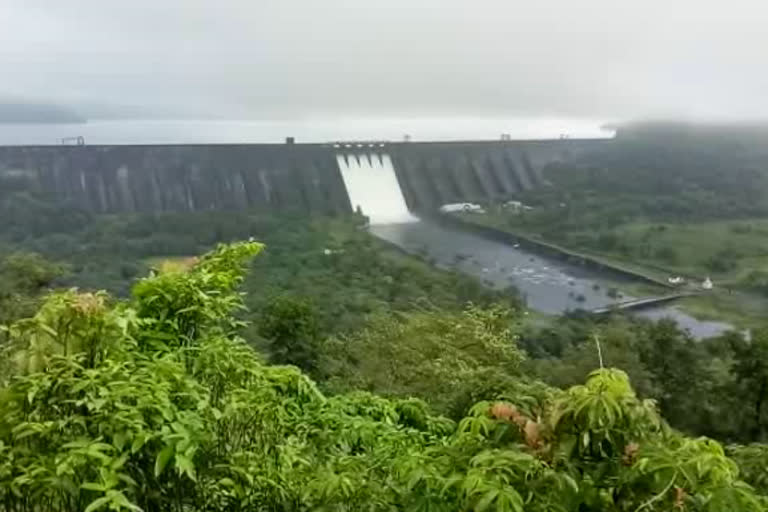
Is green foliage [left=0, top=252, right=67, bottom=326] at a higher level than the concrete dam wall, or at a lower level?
lower

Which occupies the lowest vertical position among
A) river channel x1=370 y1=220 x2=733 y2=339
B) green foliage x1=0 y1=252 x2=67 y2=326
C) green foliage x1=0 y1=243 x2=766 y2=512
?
river channel x1=370 y1=220 x2=733 y2=339

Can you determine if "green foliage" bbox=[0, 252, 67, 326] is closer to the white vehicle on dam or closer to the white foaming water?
the white foaming water

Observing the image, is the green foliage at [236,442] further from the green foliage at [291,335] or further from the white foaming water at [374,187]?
the white foaming water at [374,187]

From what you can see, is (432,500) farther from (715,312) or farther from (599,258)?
(599,258)

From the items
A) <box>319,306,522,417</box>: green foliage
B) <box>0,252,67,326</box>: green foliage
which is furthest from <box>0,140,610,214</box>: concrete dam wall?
<box>319,306,522,417</box>: green foliage

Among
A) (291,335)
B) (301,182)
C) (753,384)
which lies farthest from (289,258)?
(753,384)

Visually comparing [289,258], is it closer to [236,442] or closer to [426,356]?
[426,356]

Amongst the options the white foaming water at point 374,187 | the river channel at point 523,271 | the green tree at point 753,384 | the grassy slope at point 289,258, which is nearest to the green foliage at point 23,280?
the grassy slope at point 289,258

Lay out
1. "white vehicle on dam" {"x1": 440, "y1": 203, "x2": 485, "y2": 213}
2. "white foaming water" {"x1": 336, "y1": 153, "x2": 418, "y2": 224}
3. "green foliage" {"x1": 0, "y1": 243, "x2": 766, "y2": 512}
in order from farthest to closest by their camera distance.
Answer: "white vehicle on dam" {"x1": 440, "y1": 203, "x2": 485, "y2": 213} < "white foaming water" {"x1": 336, "y1": 153, "x2": 418, "y2": 224} < "green foliage" {"x1": 0, "y1": 243, "x2": 766, "y2": 512}
